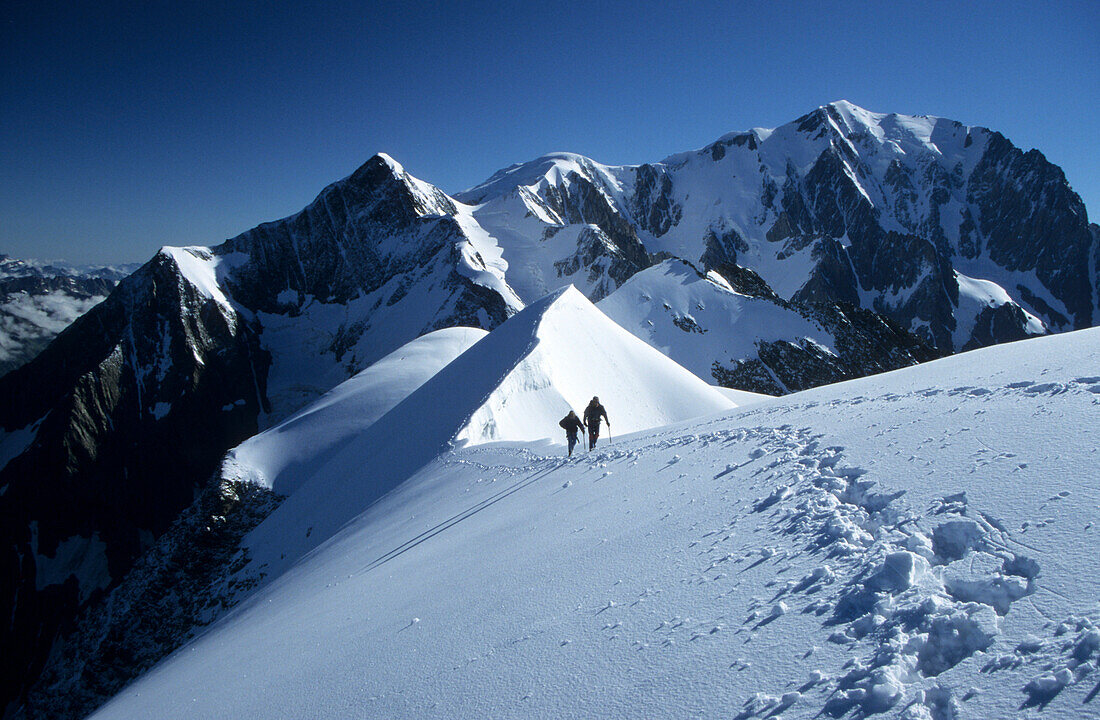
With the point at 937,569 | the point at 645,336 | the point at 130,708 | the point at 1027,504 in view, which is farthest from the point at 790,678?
the point at 645,336

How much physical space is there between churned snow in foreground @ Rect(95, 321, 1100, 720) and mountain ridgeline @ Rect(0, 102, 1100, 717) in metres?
33.4

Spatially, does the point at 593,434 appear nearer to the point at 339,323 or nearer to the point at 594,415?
the point at 594,415

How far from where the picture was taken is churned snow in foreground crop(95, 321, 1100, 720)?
3109mm

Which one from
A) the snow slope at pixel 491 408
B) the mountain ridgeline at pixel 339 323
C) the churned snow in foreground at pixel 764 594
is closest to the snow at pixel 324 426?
the snow slope at pixel 491 408

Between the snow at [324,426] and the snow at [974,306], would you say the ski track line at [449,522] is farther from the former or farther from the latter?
the snow at [974,306]

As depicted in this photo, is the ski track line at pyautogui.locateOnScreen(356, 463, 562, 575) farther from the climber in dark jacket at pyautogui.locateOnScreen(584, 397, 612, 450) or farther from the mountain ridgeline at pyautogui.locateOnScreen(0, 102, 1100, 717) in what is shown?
the mountain ridgeline at pyautogui.locateOnScreen(0, 102, 1100, 717)

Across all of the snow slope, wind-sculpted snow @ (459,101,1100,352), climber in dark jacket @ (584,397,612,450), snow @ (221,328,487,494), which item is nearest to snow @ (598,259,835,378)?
snow @ (221,328,487,494)

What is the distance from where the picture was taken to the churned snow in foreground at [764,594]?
3.11m

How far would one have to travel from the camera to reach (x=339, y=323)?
100 metres

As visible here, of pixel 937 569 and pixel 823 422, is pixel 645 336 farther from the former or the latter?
pixel 937 569

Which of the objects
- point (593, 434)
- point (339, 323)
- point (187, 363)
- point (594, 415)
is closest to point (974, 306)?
point (339, 323)

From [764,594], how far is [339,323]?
104 meters

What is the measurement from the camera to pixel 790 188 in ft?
609

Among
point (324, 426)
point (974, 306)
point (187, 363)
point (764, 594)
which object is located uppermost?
point (187, 363)
